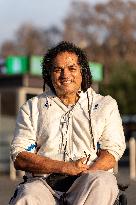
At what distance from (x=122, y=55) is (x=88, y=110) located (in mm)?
58062

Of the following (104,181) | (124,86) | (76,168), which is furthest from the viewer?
(124,86)

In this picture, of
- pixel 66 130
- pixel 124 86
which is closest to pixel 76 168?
pixel 66 130

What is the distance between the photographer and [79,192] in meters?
4.01

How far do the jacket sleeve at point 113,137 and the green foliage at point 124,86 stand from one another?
4178 cm

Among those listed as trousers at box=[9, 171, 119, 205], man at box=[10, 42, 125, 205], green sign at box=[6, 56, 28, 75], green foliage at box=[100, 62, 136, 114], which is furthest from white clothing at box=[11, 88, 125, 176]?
green foliage at box=[100, 62, 136, 114]

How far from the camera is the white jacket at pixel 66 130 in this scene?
4.32m

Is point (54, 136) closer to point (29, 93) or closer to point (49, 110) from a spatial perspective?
point (49, 110)

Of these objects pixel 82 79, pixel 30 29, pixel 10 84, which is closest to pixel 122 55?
pixel 30 29

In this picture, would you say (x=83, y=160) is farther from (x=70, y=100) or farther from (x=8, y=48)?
(x=8, y=48)

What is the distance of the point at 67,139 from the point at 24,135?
27 cm

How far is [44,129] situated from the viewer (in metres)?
4.38

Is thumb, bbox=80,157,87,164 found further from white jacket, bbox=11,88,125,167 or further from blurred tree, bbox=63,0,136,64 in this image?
blurred tree, bbox=63,0,136,64

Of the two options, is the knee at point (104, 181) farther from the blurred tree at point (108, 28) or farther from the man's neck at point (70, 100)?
the blurred tree at point (108, 28)

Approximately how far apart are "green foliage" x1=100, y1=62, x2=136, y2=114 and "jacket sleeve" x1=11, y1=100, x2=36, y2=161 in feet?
137
